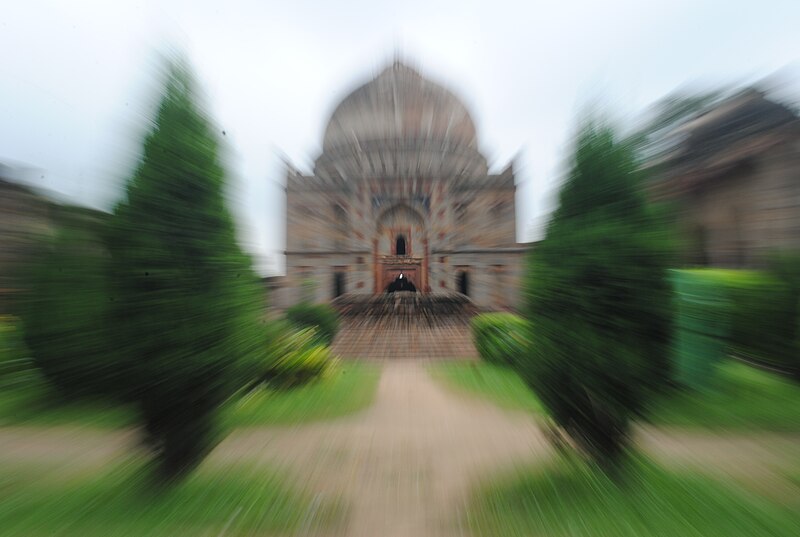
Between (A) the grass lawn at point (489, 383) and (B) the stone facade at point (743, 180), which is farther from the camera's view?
(B) the stone facade at point (743, 180)

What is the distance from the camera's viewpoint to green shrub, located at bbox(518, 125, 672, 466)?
7.54 feet

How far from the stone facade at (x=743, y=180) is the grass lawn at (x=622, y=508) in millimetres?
3681

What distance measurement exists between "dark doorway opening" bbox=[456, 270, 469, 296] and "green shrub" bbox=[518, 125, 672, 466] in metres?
3.47

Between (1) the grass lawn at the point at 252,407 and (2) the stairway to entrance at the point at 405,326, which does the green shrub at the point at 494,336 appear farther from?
(1) the grass lawn at the point at 252,407

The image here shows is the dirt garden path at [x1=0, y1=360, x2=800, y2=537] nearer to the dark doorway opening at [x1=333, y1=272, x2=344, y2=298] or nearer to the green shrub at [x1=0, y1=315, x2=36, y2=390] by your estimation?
the green shrub at [x1=0, y1=315, x2=36, y2=390]

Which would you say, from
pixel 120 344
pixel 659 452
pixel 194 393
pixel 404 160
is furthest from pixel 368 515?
pixel 404 160

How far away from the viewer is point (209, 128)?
105 inches

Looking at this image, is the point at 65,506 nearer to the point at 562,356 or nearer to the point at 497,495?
the point at 497,495

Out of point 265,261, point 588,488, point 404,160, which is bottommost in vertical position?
point 588,488

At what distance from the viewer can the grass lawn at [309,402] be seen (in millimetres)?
4363

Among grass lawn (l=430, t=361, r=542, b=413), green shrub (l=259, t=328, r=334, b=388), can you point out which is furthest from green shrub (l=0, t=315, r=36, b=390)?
grass lawn (l=430, t=361, r=542, b=413)

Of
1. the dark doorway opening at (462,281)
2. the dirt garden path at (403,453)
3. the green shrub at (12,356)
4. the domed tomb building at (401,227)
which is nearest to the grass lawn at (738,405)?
the dirt garden path at (403,453)

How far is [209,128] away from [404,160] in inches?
157

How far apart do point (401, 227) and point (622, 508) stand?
15.2 feet
